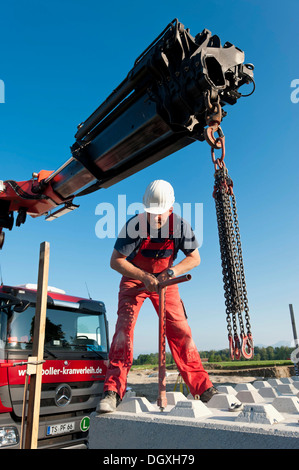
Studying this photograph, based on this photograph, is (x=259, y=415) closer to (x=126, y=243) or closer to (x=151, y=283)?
(x=151, y=283)

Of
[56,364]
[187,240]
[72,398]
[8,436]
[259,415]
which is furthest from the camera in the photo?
[72,398]

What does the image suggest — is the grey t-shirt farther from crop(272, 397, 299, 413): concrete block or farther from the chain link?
crop(272, 397, 299, 413): concrete block

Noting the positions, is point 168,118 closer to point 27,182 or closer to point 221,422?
point 221,422

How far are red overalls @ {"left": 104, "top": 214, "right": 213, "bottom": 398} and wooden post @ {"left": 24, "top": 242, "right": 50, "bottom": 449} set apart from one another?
850 millimetres

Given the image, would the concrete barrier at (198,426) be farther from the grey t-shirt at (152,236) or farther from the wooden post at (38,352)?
the grey t-shirt at (152,236)

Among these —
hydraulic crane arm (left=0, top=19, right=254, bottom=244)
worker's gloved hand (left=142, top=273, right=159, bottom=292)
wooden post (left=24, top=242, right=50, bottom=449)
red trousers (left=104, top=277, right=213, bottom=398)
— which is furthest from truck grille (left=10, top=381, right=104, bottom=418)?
hydraulic crane arm (left=0, top=19, right=254, bottom=244)

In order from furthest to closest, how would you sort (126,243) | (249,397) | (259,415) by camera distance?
(126,243), (249,397), (259,415)

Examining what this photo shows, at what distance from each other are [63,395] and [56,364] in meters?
0.46

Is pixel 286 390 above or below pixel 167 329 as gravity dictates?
below

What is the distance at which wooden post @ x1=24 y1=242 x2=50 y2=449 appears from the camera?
2.75m

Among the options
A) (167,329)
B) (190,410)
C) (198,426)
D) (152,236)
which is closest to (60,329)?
(167,329)

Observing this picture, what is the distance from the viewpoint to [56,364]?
514 centimetres

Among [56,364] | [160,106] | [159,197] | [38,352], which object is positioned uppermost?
[160,106]

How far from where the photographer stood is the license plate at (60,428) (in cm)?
480
